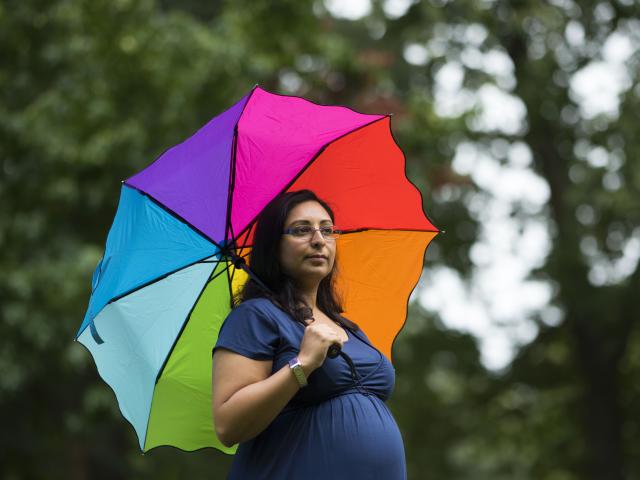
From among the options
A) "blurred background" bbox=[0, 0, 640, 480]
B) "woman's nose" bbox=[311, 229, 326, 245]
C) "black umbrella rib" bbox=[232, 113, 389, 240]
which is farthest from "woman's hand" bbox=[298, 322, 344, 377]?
"blurred background" bbox=[0, 0, 640, 480]

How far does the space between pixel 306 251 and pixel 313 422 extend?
1.85ft

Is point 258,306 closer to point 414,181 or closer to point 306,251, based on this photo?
point 306,251

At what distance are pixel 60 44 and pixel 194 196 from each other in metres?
8.38

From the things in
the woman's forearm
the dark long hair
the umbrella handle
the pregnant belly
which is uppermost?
the dark long hair

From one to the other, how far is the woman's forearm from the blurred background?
7191mm

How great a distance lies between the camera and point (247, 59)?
10.6 m

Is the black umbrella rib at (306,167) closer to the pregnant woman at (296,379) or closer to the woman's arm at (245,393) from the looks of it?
the pregnant woman at (296,379)

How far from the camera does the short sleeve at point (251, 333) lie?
→ 10.1 feet

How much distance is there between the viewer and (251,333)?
3.12 meters

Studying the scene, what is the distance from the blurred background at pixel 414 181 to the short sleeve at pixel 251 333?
7.04 meters

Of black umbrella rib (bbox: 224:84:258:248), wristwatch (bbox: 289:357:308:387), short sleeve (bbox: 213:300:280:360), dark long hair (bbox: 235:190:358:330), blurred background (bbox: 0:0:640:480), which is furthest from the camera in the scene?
blurred background (bbox: 0:0:640:480)

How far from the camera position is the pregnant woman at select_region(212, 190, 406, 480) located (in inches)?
117

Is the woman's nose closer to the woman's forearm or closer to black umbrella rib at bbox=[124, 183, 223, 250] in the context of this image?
black umbrella rib at bbox=[124, 183, 223, 250]

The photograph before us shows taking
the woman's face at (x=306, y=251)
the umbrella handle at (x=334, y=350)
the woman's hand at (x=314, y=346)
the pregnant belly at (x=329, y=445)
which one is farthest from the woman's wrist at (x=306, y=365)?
the woman's face at (x=306, y=251)
